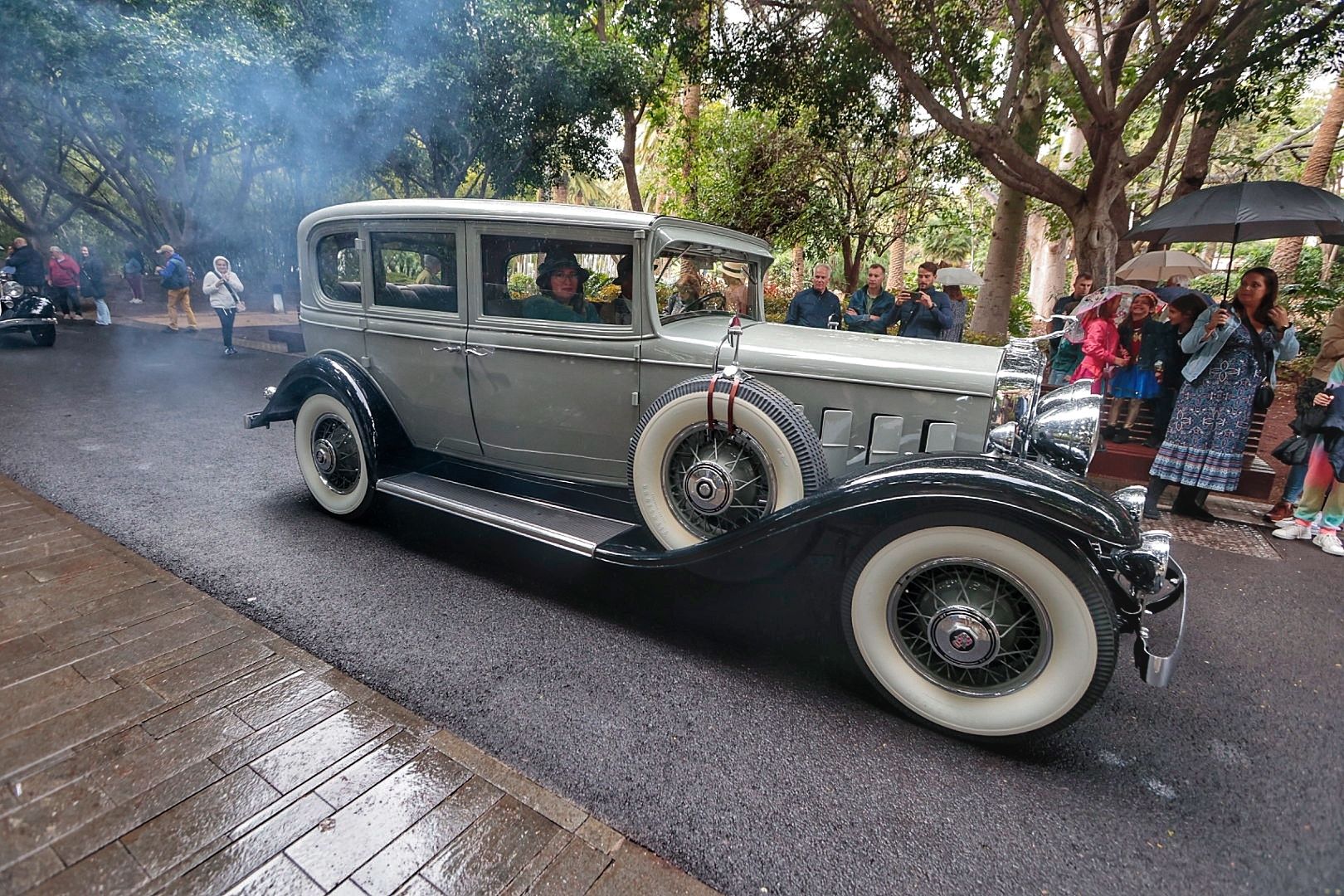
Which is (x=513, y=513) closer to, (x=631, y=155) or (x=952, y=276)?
(x=952, y=276)

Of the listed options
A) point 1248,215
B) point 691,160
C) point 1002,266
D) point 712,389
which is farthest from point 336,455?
point 691,160

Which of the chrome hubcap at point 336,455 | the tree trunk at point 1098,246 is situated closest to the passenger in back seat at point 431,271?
the chrome hubcap at point 336,455

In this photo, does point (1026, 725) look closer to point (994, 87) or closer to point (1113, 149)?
point (1113, 149)

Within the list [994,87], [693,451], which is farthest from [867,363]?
[994,87]

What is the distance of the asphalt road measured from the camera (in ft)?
5.99

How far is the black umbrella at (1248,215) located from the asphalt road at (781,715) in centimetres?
277

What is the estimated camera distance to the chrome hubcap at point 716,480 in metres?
2.75

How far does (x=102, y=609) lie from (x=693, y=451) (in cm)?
271

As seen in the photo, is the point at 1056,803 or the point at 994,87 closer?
the point at 1056,803

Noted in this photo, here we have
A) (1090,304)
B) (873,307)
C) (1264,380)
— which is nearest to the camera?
(1090,304)

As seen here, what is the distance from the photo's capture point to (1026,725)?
7.07 ft

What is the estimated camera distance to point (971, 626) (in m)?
2.19

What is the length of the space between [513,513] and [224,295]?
978cm

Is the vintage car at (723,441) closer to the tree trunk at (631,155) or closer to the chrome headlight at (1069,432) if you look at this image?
the chrome headlight at (1069,432)
